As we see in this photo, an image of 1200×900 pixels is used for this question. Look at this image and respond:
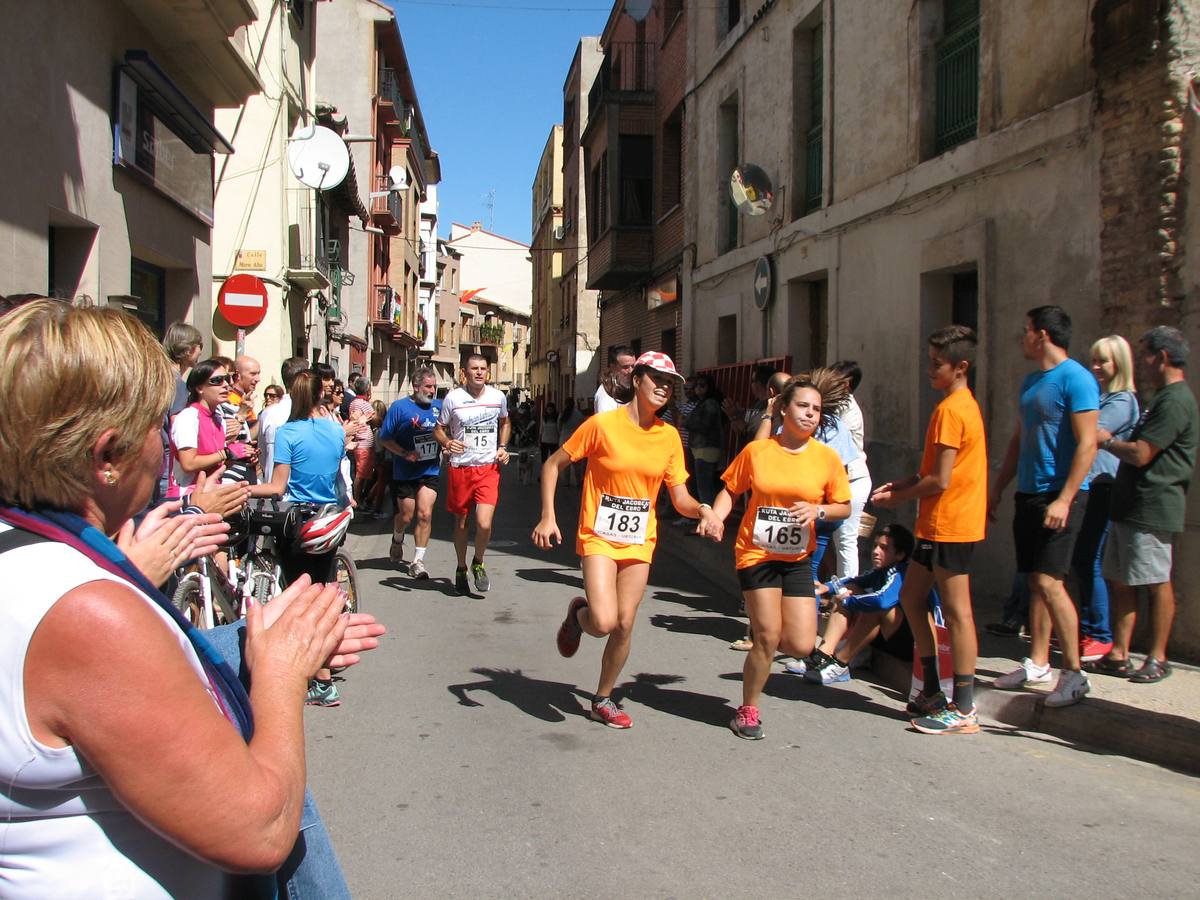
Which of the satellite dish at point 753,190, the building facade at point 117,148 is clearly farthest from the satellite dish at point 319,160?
the satellite dish at point 753,190

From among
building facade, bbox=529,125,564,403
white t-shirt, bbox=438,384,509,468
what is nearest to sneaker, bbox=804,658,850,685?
white t-shirt, bbox=438,384,509,468

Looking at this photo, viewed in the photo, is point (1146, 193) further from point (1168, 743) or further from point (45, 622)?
point (45, 622)

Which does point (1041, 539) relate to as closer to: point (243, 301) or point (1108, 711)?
point (1108, 711)

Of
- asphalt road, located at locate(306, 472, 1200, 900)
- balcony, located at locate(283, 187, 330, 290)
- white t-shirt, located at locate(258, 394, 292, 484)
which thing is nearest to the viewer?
asphalt road, located at locate(306, 472, 1200, 900)

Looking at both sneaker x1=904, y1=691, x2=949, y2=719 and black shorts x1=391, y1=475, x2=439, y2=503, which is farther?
black shorts x1=391, y1=475, x2=439, y2=503

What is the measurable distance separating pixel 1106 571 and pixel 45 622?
20.9ft

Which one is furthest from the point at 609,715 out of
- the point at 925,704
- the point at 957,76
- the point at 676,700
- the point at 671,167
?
the point at 671,167

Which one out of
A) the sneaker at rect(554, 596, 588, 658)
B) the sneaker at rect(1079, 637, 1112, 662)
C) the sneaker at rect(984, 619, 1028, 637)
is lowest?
the sneaker at rect(984, 619, 1028, 637)

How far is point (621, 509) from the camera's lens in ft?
17.7

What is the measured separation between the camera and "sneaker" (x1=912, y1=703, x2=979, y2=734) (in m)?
5.39

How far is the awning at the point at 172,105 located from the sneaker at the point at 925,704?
9.47m

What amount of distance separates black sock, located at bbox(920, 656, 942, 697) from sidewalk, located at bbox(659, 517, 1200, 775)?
0.41 m

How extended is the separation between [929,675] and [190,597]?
4118 millimetres

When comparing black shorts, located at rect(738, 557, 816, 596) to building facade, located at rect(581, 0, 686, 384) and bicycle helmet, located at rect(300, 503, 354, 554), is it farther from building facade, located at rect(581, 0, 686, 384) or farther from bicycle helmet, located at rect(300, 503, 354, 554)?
building facade, located at rect(581, 0, 686, 384)
